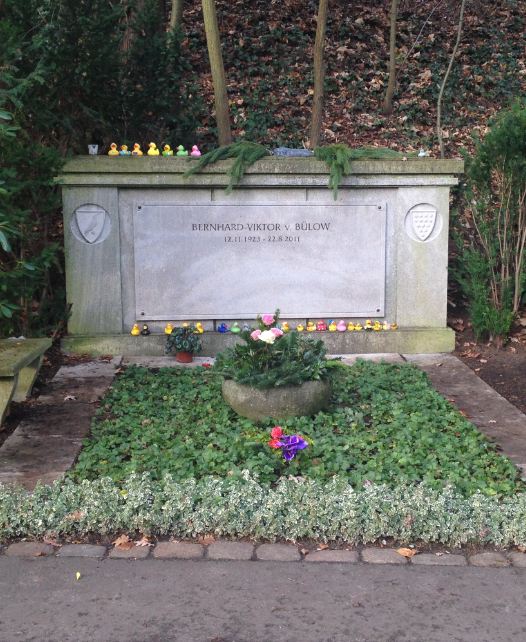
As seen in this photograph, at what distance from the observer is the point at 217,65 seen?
908 cm

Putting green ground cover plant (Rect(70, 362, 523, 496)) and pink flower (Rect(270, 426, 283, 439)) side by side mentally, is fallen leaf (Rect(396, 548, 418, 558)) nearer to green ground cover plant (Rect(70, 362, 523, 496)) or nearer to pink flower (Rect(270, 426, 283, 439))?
green ground cover plant (Rect(70, 362, 523, 496))

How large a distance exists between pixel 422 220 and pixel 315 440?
3278mm

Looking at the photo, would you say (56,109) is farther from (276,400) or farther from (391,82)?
(391,82)

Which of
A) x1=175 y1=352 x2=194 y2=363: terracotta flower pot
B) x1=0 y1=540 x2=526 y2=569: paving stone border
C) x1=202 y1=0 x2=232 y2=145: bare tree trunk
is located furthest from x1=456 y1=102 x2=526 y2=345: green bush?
x1=0 y1=540 x2=526 y2=569: paving stone border

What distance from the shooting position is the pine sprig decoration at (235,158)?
698 cm

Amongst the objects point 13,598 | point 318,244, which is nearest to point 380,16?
point 318,244

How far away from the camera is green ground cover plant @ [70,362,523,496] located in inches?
169

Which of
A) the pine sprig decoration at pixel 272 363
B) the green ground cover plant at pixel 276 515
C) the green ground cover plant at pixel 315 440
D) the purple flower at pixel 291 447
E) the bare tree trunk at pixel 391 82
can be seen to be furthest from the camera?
the bare tree trunk at pixel 391 82

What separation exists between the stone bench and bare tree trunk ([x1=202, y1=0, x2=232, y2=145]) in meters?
4.54

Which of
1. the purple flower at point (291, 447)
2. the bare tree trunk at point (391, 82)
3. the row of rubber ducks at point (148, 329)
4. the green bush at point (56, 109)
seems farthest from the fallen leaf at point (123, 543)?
the bare tree trunk at point (391, 82)

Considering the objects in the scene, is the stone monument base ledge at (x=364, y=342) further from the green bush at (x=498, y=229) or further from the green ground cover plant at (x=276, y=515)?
the green ground cover plant at (x=276, y=515)

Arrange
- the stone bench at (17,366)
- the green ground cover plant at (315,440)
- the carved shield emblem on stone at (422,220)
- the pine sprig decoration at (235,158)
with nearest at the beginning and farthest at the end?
the green ground cover plant at (315,440) < the stone bench at (17,366) < the pine sprig decoration at (235,158) < the carved shield emblem on stone at (422,220)

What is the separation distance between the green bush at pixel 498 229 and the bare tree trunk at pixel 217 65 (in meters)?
3.10

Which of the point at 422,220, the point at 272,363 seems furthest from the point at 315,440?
the point at 422,220
